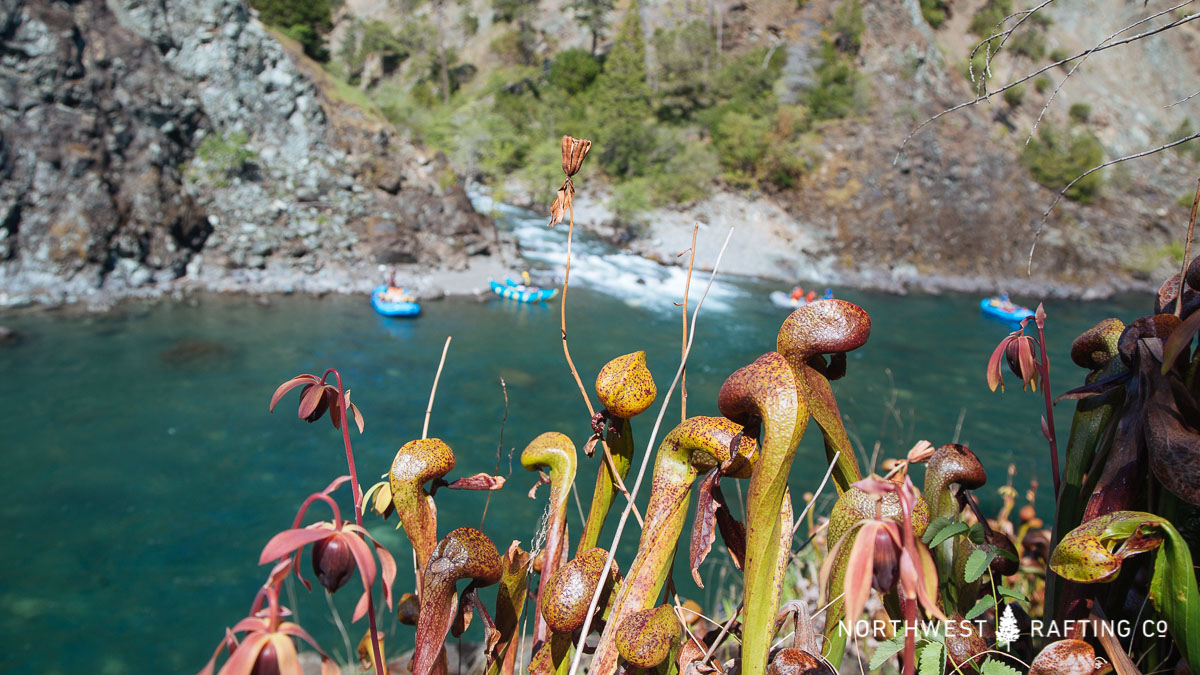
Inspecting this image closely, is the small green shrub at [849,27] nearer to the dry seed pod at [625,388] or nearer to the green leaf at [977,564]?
the green leaf at [977,564]

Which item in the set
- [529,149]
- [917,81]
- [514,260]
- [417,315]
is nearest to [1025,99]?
[917,81]

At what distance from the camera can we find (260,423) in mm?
8531

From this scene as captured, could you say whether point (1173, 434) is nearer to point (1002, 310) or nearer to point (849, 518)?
point (849, 518)

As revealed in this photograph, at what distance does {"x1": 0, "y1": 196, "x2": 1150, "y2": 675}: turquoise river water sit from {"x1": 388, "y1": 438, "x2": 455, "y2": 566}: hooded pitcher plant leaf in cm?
166

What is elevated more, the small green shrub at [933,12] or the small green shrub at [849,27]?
the small green shrub at [933,12]

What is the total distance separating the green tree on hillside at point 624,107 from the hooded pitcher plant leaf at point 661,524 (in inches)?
979

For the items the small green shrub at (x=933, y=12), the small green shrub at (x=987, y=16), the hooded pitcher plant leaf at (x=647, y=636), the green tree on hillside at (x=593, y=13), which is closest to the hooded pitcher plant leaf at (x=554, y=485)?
the hooded pitcher plant leaf at (x=647, y=636)

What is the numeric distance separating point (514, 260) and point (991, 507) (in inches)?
513

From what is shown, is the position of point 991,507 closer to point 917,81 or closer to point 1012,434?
point 1012,434

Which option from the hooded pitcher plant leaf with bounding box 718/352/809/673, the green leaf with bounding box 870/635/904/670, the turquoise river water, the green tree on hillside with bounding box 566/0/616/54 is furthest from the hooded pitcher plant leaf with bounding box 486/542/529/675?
the green tree on hillside with bounding box 566/0/616/54

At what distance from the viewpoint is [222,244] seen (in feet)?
49.4

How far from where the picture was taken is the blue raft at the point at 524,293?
14602mm

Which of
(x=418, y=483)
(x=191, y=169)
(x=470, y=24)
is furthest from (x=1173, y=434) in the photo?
(x=470, y=24)

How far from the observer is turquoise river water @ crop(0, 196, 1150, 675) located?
546 centimetres
